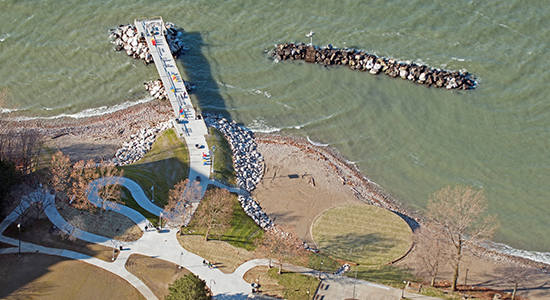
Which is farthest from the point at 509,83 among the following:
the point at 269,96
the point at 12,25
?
the point at 12,25

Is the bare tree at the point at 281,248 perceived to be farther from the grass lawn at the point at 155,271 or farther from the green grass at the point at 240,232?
the grass lawn at the point at 155,271

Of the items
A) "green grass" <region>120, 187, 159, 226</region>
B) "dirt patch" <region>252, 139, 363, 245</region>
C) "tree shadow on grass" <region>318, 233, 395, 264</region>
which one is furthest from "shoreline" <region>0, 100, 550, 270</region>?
"green grass" <region>120, 187, 159, 226</region>

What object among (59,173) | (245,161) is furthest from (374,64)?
(59,173)

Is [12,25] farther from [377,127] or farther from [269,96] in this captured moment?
[377,127]

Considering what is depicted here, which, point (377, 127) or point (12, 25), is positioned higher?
point (12, 25)

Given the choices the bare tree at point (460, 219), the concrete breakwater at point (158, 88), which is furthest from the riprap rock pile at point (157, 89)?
the bare tree at point (460, 219)

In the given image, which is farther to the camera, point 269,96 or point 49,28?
point 49,28

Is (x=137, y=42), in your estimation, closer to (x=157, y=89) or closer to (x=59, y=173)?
(x=157, y=89)
